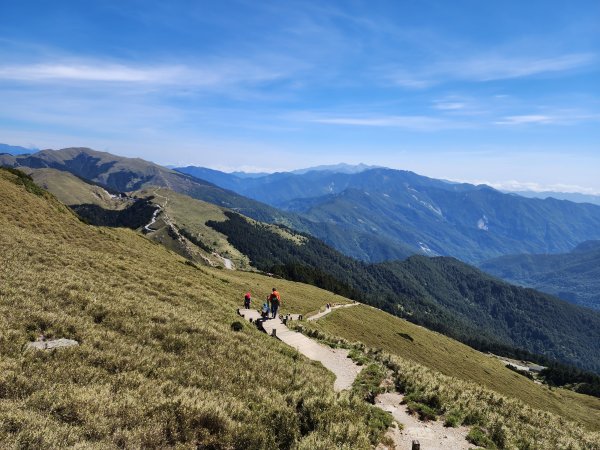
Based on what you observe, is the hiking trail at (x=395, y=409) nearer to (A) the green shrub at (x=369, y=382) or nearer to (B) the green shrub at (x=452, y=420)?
(B) the green shrub at (x=452, y=420)

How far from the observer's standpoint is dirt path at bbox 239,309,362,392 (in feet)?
78.4

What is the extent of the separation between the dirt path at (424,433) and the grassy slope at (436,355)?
115 feet

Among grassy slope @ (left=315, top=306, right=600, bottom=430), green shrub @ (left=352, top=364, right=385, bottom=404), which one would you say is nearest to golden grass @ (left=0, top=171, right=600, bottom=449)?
green shrub @ (left=352, top=364, right=385, bottom=404)

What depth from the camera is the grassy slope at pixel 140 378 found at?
37.0 ft

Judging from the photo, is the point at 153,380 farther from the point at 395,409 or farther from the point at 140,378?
the point at 395,409

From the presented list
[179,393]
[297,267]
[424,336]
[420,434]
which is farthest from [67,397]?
[297,267]

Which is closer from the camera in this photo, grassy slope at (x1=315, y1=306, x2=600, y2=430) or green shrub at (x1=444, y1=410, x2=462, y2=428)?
green shrub at (x1=444, y1=410, x2=462, y2=428)

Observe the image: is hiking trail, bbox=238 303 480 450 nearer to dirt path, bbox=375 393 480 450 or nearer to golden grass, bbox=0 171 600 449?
dirt path, bbox=375 393 480 450

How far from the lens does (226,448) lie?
466 inches

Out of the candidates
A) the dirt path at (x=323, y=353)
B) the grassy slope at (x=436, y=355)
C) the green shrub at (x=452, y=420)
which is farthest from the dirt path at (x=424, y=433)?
the grassy slope at (x=436, y=355)

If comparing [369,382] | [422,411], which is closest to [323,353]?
[369,382]

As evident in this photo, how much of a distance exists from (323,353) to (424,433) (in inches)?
511

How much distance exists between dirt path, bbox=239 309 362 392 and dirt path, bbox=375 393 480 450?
3674mm

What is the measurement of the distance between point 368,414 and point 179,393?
7990mm
